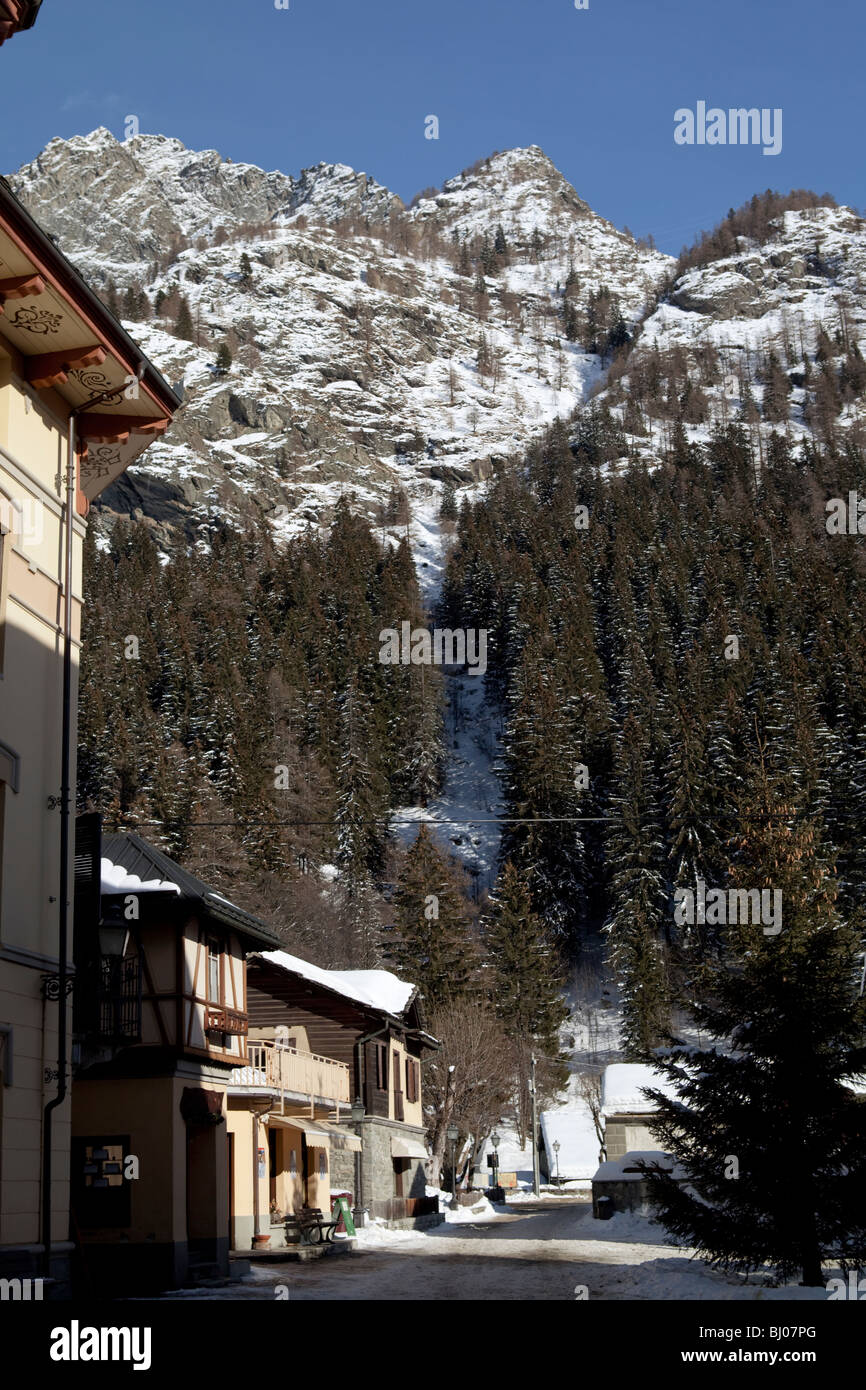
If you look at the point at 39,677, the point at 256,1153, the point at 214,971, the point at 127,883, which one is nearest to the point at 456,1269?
the point at 256,1153

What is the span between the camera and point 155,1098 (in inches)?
887

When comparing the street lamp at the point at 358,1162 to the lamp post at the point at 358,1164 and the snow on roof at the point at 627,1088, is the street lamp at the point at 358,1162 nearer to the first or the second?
the lamp post at the point at 358,1164

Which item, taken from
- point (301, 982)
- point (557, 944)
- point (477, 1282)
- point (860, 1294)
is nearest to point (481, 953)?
point (557, 944)

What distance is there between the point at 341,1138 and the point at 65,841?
68.8ft

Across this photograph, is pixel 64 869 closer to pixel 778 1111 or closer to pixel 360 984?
pixel 778 1111

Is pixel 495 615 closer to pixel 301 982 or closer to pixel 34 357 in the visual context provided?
pixel 301 982

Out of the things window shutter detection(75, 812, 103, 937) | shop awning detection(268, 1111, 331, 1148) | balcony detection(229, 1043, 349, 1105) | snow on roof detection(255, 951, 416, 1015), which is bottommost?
shop awning detection(268, 1111, 331, 1148)

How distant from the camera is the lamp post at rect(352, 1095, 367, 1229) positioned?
3406cm

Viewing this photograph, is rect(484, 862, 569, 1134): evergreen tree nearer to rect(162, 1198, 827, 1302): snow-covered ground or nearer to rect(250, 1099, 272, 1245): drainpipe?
rect(162, 1198, 827, 1302): snow-covered ground

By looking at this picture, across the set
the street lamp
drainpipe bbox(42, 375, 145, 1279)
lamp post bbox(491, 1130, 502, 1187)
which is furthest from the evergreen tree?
drainpipe bbox(42, 375, 145, 1279)

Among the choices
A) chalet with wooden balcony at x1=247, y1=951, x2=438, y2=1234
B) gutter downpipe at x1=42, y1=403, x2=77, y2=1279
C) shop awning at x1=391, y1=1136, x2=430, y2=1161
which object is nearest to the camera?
gutter downpipe at x1=42, y1=403, x2=77, y2=1279

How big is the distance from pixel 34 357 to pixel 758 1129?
1319 cm

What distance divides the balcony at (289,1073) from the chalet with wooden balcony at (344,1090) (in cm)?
10

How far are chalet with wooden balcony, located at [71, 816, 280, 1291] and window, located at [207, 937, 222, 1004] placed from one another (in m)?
0.09
